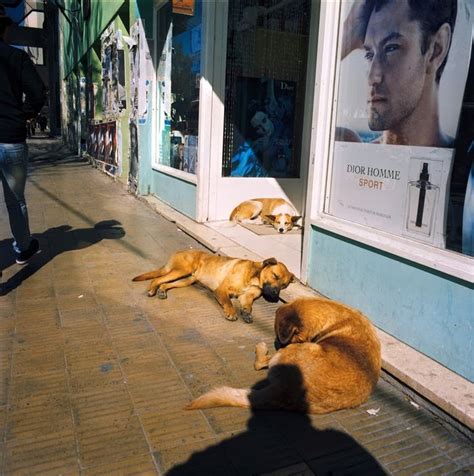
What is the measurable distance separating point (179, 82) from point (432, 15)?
5.84 meters

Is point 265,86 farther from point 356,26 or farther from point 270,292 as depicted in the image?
point 270,292

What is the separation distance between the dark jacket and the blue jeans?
94mm

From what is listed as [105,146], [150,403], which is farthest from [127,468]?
[105,146]

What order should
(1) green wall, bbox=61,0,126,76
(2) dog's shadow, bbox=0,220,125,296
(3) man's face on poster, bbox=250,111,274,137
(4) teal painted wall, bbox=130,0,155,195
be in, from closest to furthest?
1. (2) dog's shadow, bbox=0,220,125,296
2. (3) man's face on poster, bbox=250,111,274,137
3. (4) teal painted wall, bbox=130,0,155,195
4. (1) green wall, bbox=61,0,126,76

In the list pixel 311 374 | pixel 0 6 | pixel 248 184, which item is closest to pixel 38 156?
pixel 248 184

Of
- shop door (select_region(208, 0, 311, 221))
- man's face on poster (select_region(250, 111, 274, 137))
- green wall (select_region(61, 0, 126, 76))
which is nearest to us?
shop door (select_region(208, 0, 311, 221))

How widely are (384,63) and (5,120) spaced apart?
3.33 m

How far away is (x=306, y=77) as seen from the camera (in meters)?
7.66

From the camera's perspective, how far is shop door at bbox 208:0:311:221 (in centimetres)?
707

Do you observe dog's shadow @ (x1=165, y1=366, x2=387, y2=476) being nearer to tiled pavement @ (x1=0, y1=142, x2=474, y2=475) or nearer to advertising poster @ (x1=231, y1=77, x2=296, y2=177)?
tiled pavement @ (x1=0, y1=142, x2=474, y2=475)

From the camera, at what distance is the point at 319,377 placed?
8.17 feet

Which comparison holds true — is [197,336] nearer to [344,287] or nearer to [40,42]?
[344,287]

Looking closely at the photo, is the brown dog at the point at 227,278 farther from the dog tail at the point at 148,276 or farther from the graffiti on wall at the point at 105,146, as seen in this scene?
the graffiti on wall at the point at 105,146

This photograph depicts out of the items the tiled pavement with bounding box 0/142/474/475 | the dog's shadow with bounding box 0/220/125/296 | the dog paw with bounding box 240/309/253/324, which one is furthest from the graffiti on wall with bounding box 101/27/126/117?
the dog paw with bounding box 240/309/253/324
